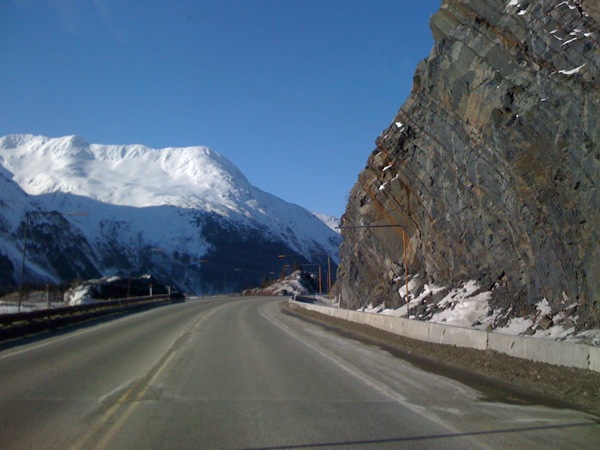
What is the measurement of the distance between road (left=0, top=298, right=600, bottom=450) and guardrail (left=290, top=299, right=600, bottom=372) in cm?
280

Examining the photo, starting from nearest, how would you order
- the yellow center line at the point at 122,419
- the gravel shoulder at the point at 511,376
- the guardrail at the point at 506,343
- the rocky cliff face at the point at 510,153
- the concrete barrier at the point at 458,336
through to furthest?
the yellow center line at the point at 122,419
the gravel shoulder at the point at 511,376
the guardrail at the point at 506,343
the concrete barrier at the point at 458,336
the rocky cliff face at the point at 510,153

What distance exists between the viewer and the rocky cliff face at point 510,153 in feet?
69.6

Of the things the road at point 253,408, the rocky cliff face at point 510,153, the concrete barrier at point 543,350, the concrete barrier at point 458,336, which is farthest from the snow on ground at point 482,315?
the road at point 253,408

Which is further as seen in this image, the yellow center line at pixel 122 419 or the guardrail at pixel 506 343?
the guardrail at pixel 506 343

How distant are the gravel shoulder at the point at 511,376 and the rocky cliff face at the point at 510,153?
269 inches

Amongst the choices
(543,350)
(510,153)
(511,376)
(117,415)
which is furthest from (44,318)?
(510,153)

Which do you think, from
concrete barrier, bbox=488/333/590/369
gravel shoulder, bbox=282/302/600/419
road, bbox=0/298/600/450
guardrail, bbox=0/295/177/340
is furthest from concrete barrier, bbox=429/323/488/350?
guardrail, bbox=0/295/177/340

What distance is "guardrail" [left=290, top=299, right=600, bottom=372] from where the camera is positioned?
1197cm

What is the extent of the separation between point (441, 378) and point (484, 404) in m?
2.91

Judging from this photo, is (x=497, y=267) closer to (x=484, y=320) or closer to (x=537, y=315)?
(x=484, y=320)

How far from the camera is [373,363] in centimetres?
1484

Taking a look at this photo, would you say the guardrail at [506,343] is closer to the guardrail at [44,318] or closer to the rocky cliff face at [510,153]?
the rocky cliff face at [510,153]

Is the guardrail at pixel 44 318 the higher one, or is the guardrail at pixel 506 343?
the guardrail at pixel 506 343

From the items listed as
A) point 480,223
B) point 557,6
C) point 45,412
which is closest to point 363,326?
point 480,223
